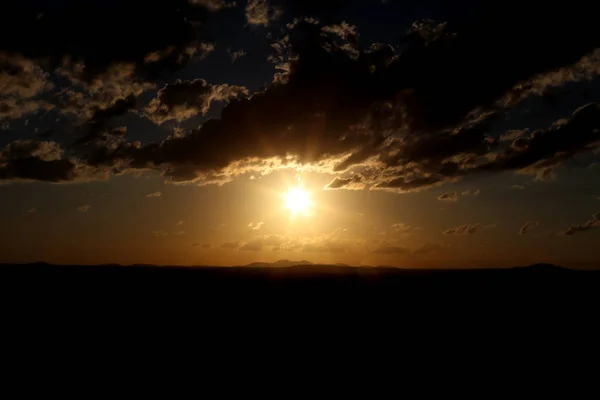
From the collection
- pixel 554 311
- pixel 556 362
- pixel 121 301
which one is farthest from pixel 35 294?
pixel 554 311

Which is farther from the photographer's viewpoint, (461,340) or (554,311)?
(554,311)

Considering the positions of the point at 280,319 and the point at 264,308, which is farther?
the point at 264,308

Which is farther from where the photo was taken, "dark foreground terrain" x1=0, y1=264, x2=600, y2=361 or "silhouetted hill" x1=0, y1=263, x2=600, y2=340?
"silhouetted hill" x1=0, y1=263, x2=600, y2=340

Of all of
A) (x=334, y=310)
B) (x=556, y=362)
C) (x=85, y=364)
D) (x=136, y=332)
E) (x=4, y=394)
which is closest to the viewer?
(x=4, y=394)

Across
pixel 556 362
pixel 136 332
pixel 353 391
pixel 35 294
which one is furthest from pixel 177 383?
pixel 35 294

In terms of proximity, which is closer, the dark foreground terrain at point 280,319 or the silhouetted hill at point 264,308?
the dark foreground terrain at point 280,319

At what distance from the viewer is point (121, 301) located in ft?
130

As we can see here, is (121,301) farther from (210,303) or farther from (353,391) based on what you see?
(353,391)

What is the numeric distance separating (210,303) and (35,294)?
743 inches

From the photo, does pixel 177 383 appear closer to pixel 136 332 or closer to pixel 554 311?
pixel 136 332

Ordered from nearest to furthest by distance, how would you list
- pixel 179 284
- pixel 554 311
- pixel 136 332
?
1. pixel 136 332
2. pixel 554 311
3. pixel 179 284

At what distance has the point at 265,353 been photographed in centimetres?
2394

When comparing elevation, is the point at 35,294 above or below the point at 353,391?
above

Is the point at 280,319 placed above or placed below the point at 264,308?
below
